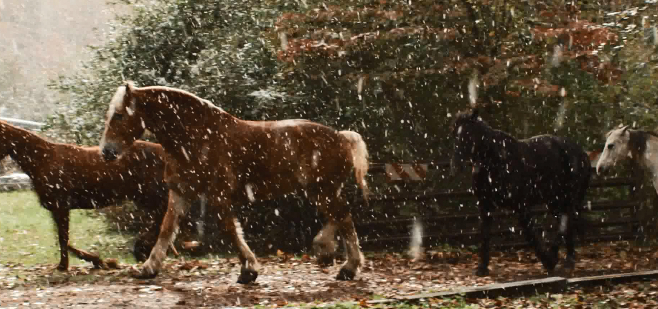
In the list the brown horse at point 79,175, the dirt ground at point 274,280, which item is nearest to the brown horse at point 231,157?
the dirt ground at point 274,280

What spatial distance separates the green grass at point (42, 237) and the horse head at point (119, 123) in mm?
2942

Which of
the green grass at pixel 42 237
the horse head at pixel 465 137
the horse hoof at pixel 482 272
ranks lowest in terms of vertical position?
the green grass at pixel 42 237

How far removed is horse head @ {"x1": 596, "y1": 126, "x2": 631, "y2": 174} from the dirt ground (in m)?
1.49

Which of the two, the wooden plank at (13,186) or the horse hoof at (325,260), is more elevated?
the horse hoof at (325,260)

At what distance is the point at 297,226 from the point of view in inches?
533

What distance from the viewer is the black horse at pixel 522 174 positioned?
34.1 ft

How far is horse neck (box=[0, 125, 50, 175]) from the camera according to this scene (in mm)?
10469

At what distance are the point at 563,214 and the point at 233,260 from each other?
485 cm

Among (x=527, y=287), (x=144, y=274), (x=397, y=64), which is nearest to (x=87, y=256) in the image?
(x=144, y=274)

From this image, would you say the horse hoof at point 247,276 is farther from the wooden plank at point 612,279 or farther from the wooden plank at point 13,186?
the wooden plank at point 13,186

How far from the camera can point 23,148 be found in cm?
1049

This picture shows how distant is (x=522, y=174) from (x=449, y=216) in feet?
9.09

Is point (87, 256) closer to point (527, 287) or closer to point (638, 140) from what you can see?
point (527, 287)

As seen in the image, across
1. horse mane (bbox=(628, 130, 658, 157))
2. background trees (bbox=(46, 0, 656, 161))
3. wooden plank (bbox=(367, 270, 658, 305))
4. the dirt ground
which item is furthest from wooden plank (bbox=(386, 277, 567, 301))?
background trees (bbox=(46, 0, 656, 161))
